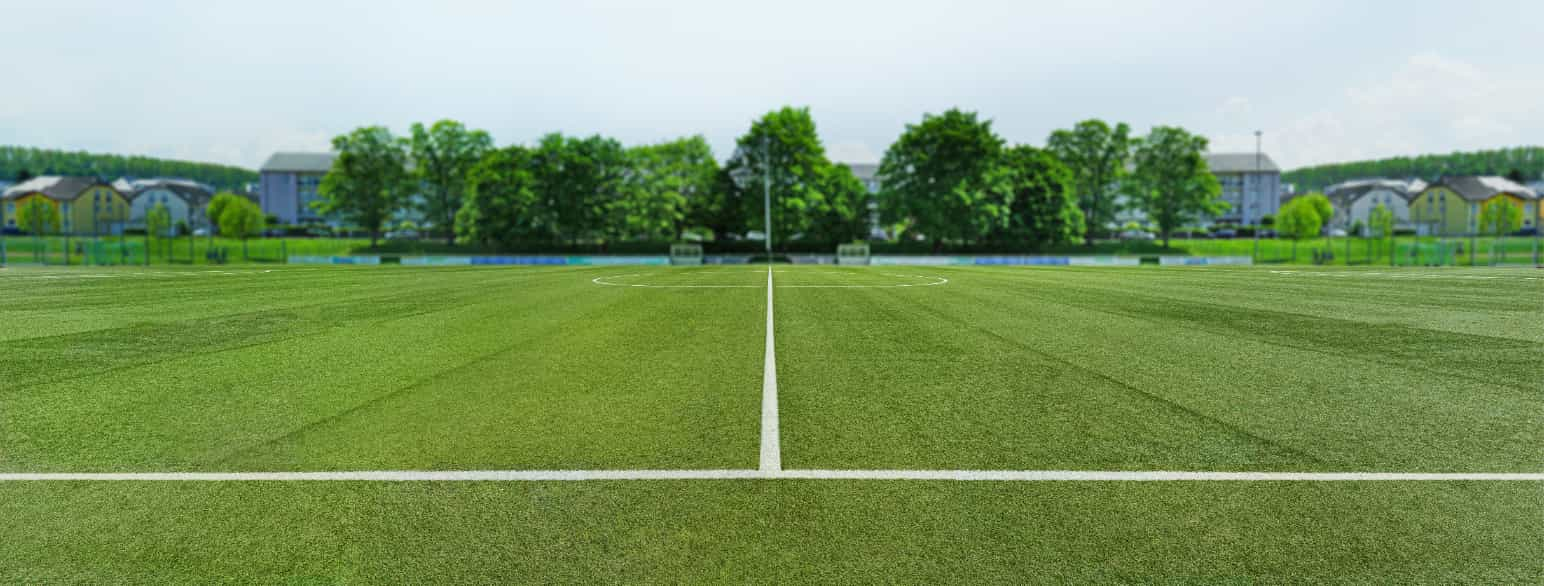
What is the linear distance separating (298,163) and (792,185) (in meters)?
90.9

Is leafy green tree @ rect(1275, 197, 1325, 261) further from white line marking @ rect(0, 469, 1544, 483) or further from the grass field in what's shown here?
white line marking @ rect(0, 469, 1544, 483)

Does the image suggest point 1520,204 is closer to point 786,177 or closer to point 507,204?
point 786,177

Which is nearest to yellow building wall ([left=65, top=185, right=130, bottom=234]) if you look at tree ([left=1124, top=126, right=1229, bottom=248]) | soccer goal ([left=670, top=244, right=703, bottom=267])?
soccer goal ([left=670, top=244, right=703, bottom=267])

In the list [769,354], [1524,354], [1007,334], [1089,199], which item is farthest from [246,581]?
[1089,199]

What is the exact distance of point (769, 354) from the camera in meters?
8.64

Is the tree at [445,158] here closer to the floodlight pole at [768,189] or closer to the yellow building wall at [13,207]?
the floodlight pole at [768,189]

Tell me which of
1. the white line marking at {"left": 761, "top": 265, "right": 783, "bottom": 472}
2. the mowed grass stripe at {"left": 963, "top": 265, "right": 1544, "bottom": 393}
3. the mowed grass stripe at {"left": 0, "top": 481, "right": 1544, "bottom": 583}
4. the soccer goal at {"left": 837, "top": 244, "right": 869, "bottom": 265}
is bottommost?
the mowed grass stripe at {"left": 0, "top": 481, "right": 1544, "bottom": 583}

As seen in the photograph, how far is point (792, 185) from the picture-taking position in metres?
60.3

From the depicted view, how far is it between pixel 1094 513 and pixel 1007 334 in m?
6.73

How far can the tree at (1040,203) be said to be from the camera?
61781 mm

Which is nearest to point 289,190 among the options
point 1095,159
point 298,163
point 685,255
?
point 298,163

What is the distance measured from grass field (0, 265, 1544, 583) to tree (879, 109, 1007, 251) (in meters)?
48.1

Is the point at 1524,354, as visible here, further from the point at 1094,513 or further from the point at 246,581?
the point at 246,581

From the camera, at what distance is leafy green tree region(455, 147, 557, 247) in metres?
59.2
